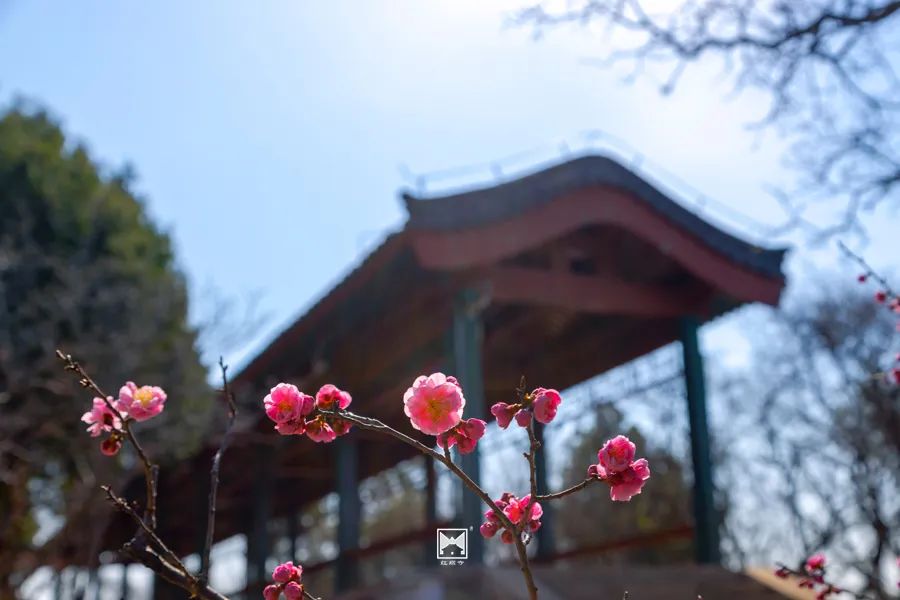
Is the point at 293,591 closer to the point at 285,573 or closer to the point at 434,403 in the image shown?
the point at 285,573

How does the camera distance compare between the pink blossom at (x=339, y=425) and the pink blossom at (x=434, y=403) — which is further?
the pink blossom at (x=339, y=425)

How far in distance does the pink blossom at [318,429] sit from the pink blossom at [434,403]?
240mm

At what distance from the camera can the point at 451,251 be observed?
6.18 m

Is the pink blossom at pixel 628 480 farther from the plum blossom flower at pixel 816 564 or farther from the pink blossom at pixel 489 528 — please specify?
the plum blossom flower at pixel 816 564

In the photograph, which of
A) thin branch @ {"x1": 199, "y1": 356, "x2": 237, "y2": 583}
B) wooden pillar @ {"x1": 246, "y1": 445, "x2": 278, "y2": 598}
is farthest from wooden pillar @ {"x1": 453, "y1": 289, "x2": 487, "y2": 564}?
wooden pillar @ {"x1": 246, "y1": 445, "x2": 278, "y2": 598}

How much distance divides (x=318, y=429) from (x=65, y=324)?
9440mm

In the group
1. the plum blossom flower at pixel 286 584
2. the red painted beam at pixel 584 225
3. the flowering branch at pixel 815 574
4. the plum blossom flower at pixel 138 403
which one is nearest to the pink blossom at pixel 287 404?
the plum blossom flower at pixel 286 584

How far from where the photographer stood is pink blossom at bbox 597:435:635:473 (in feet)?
6.11

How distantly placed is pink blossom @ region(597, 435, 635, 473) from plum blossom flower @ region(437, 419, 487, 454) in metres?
0.23

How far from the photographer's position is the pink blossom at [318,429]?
1952mm

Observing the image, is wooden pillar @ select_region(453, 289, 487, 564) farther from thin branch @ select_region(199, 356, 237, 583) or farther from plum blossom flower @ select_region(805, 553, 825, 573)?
thin branch @ select_region(199, 356, 237, 583)

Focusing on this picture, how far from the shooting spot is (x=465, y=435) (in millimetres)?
1874

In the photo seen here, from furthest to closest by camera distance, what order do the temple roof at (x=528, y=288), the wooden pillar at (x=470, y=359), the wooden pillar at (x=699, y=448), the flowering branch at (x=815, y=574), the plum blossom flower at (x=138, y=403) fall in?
the wooden pillar at (x=699, y=448), the temple roof at (x=528, y=288), the wooden pillar at (x=470, y=359), the flowering branch at (x=815, y=574), the plum blossom flower at (x=138, y=403)

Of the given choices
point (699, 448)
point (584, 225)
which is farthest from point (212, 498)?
point (699, 448)
